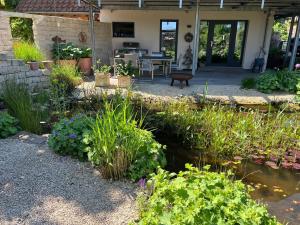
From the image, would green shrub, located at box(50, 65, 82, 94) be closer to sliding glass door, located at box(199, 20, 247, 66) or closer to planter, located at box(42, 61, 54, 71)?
planter, located at box(42, 61, 54, 71)

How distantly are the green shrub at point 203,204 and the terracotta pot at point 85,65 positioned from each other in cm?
739

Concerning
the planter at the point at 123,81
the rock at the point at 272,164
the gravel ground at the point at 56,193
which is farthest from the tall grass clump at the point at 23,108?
the rock at the point at 272,164

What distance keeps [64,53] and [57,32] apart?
0.86 metres

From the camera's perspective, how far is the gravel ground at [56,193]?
208 cm

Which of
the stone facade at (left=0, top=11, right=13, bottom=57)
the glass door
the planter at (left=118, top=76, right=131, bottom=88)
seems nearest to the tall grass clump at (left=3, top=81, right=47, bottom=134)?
the stone facade at (left=0, top=11, right=13, bottom=57)

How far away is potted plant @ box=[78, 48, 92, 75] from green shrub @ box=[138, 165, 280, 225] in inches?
291

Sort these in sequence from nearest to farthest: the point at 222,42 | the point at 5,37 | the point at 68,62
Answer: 1. the point at 5,37
2. the point at 68,62
3. the point at 222,42

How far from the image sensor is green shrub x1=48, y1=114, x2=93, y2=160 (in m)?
2.98

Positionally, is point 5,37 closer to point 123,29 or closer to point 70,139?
point 70,139

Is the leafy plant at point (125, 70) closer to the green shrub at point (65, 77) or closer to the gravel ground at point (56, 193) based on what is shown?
the green shrub at point (65, 77)

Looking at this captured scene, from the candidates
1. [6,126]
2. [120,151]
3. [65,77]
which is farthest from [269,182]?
[65,77]

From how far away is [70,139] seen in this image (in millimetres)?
3004

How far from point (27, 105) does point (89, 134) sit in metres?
1.69

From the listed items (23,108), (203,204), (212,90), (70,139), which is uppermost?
(203,204)
